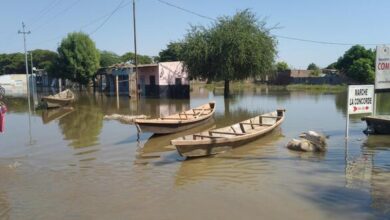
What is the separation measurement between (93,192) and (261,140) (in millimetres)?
6749

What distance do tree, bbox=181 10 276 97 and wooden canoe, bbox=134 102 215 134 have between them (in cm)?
1433

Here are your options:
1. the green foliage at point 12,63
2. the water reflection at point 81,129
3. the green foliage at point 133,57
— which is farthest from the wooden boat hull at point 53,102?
the green foliage at point 12,63

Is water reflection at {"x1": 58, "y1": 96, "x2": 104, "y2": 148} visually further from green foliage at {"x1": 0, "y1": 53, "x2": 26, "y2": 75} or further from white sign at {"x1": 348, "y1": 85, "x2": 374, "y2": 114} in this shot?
green foliage at {"x1": 0, "y1": 53, "x2": 26, "y2": 75}

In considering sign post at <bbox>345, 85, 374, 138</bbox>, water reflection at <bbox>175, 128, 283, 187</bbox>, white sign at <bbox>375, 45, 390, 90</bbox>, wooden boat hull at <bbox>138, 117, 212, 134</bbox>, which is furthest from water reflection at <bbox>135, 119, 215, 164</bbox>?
white sign at <bbox>375, 45, 390, 90</bbox>

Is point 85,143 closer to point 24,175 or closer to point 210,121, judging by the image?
point 24,175

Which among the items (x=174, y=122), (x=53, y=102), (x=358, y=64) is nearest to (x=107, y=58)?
(x=358, y=64)

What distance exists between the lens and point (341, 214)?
687 cm

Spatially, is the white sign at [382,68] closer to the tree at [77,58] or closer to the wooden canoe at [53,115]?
the wooden canoe at [53,115]

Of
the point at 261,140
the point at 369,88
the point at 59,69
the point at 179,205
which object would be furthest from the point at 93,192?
the point at 59,69

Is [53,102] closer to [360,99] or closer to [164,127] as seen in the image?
[164,127]

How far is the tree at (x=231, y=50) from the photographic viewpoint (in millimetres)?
33312

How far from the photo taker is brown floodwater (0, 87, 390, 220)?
730 centimetres

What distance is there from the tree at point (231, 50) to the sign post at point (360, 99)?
19621 mm

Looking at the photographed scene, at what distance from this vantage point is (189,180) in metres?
9.31
